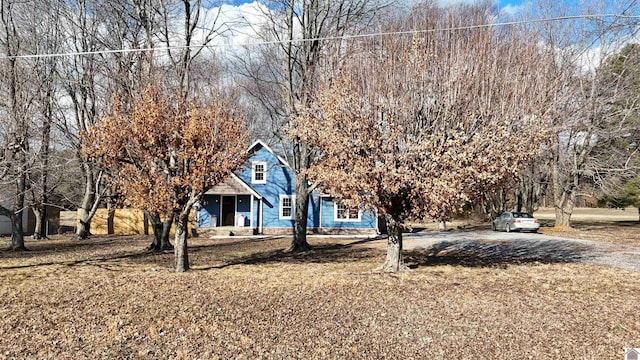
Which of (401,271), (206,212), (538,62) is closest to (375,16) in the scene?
(538,62)

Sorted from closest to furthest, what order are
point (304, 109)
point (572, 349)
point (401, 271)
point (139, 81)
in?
point (572, 349), point (304, 109), point (401, 271), point (139, 81)

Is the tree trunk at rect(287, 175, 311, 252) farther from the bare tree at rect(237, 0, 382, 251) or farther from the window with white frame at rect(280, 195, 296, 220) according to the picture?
the window with white frame at rect(280, 195, 296, 220)

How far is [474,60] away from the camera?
9.12 m

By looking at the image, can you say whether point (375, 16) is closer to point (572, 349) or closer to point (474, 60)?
point (474, 60)

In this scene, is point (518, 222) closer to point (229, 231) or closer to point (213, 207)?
point (229, 231)

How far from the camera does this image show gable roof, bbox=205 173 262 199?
24.1 meters

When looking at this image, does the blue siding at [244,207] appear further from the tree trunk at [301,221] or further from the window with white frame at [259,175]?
the tree trunk at [301,221]

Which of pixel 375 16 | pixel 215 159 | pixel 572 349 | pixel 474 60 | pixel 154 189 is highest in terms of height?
pixel 375 16

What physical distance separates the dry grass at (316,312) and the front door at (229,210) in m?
14.6

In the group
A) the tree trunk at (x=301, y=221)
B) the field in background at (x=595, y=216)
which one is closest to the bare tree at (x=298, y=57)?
the tree trunk at (x=301, y=221)

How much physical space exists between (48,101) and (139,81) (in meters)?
3.96

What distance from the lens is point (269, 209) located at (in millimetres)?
25531

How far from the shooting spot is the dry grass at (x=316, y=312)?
5293 millimetres

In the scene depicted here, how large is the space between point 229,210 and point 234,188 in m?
2.55
